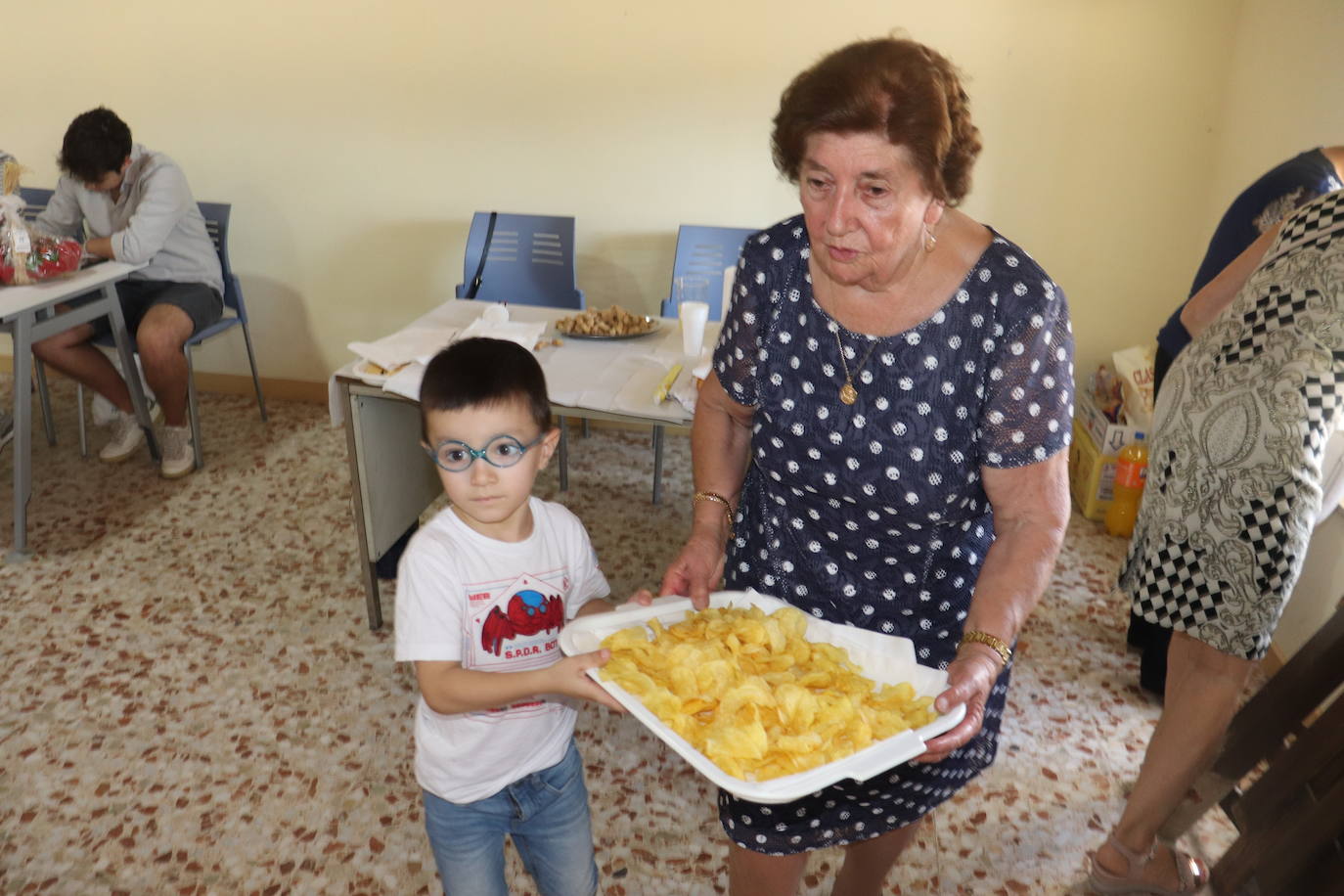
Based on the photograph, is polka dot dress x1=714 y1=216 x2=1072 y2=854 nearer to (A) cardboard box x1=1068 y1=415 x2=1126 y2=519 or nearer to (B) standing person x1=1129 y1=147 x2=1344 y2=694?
(B) standing person x1=1129 y1=147 x2=1344 y2=694

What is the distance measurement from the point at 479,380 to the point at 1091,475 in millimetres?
2791

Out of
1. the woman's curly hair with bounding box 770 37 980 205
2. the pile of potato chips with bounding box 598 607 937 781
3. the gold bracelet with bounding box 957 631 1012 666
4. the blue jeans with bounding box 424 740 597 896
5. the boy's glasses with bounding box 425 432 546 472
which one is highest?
the woman's curly hair with bounding box 770 37 980 205

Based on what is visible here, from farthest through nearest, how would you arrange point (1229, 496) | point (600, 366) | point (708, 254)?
point (708, 254)
point (600, 366)
point (1229, 496)

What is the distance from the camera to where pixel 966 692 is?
1.18 metres

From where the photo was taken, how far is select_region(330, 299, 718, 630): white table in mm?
2402

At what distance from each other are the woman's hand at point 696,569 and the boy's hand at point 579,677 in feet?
0.80

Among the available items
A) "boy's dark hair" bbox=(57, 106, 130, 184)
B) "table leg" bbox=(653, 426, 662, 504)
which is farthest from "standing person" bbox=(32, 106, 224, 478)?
"table leg" bbox=(653, 426, 662, 504)

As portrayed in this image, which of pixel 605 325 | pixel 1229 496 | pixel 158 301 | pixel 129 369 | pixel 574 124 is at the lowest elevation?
pixel 129 369

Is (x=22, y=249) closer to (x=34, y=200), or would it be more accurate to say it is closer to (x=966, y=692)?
(x=34, y=200)

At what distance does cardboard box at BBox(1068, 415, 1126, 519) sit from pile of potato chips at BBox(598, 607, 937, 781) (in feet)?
7.77

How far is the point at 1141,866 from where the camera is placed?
191 cm

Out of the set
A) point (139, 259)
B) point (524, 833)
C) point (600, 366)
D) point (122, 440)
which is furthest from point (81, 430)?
point (524, 833)

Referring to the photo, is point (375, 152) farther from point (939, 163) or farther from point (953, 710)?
point (953, 710)

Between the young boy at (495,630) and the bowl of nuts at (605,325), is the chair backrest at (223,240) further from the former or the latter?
the young boy at (495,630)
